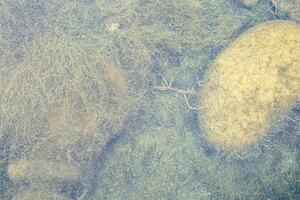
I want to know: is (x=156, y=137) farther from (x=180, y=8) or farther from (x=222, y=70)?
(x=180, y=8)

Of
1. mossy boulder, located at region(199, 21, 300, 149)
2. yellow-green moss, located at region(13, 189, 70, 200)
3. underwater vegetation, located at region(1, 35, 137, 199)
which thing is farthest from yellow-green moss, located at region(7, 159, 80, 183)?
mossy boulder, located at region(199, 21, 300, 149)

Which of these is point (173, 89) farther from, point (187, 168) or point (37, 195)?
point (37, 195)

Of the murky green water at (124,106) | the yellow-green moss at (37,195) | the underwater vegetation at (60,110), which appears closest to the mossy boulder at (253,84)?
the murky green water at (124,106)

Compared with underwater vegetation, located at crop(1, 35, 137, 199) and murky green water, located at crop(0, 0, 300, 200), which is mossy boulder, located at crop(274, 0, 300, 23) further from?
Result: underwater vegetation, located at crop(1, 35, 137, 199)

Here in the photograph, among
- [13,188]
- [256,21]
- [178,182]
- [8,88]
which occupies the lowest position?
[178,182]

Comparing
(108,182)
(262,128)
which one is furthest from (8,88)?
(262,128)

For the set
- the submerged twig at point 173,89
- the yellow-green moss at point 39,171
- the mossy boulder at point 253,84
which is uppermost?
the mossy boulder at point 253,84

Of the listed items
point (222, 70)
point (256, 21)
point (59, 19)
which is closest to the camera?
point (222, 70)

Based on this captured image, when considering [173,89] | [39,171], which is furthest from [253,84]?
[39,171]

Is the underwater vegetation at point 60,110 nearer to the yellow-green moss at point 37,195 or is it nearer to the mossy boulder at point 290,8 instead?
the yellow-green moss at point 37,195
